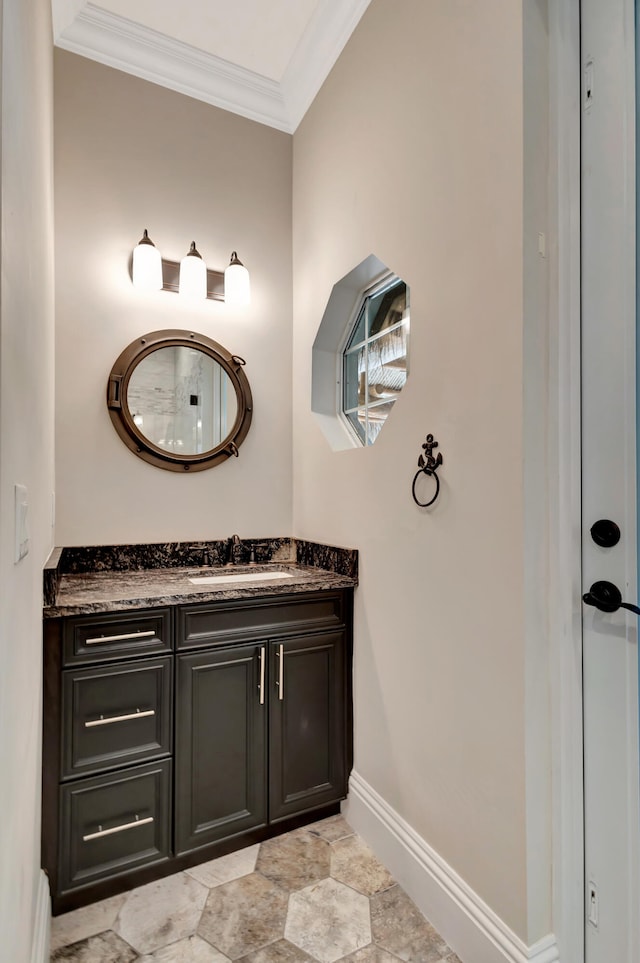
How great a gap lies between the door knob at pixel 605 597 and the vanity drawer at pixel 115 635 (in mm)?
1245

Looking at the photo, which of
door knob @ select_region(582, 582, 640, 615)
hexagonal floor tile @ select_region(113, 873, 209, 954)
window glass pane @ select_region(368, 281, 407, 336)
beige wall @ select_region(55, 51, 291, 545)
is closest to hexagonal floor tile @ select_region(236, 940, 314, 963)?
hexagonal floor tile @ select_region(113, 873, 209, 954)

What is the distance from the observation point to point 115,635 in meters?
1.57

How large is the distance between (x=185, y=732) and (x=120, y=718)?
0.22 metres

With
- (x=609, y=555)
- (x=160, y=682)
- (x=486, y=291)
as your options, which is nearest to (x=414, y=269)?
(x=486, y=291)

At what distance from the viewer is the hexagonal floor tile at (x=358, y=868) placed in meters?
1.59

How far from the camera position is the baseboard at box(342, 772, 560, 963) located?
119 cm

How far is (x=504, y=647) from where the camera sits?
48.3 inches

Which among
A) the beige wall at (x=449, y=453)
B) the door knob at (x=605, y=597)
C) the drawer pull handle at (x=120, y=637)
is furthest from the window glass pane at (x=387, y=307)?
the drawer pull handle at (x=120, y=637)

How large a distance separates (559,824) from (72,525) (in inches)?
76.1

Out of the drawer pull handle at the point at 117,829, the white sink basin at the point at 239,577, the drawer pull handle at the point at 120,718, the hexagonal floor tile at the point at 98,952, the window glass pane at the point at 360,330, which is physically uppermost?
the window glass pane at the point at 360,330

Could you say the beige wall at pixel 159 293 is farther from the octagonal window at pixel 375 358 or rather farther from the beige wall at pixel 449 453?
the beige wall at pixel 449 453

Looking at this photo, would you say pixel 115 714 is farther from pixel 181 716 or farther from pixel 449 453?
pixel 449 453

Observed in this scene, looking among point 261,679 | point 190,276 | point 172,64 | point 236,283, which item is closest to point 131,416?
point 190,276

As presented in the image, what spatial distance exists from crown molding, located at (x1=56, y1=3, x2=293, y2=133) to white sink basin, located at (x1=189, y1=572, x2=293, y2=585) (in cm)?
223
